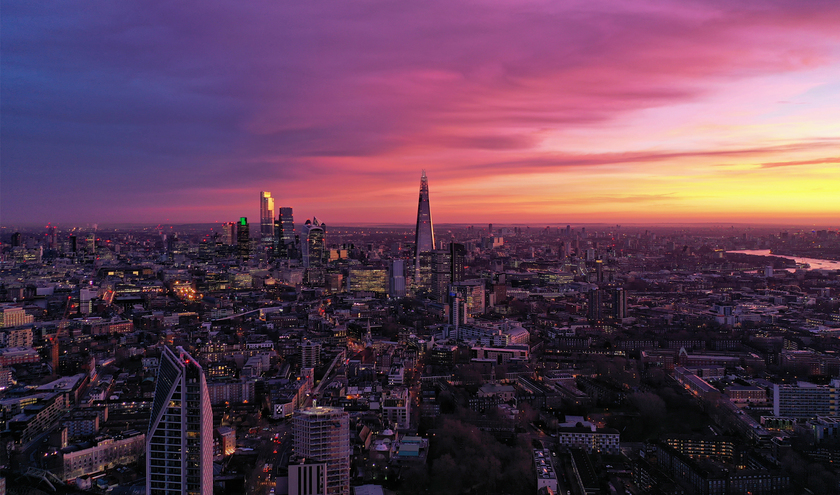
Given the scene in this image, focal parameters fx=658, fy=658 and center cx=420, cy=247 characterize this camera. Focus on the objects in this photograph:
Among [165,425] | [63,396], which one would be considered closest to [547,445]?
[165,425]

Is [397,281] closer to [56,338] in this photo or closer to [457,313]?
[457,313]

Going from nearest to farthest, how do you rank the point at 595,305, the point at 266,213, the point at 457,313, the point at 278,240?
the point at 457,313 < the point at 595,305 < the point at 278,240 < the point at 266,213

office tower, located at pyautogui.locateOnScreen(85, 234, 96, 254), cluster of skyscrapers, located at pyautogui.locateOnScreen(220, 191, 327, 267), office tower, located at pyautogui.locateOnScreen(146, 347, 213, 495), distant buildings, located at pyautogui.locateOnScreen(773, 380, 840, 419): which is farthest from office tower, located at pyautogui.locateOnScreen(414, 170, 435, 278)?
office tower, located at pyautogui.locateOnScreen(146, 347, 213, 495)

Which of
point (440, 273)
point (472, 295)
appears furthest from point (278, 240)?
point (472, 295)

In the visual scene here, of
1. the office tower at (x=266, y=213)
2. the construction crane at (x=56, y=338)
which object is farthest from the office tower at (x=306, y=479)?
the office tower at (x=266, y=213)

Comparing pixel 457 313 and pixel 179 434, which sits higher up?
pixel 179 434

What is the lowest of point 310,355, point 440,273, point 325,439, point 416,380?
point 416,380
